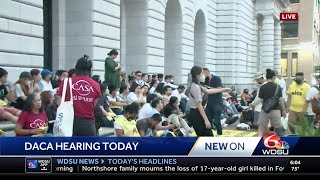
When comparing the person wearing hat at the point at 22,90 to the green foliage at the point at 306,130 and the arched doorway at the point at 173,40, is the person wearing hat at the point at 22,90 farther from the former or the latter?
the arched doorway at the point at 173,40

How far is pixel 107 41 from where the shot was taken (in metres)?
17.2

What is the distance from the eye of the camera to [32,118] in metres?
6.23

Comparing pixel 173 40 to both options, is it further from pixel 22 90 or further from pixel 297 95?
pixel 22 90

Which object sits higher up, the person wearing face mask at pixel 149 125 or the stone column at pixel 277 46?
the stone column at pixel 277 46

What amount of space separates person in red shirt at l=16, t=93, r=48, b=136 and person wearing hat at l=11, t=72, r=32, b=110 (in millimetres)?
2244

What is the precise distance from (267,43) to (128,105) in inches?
1556

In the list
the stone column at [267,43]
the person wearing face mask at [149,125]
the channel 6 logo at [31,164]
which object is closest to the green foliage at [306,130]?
the channel 6 logo at [31,164]

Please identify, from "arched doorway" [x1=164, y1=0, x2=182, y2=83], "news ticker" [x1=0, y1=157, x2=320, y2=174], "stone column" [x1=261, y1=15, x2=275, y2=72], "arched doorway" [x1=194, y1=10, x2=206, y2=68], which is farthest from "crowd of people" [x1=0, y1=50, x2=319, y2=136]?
"stone column" [x1=261, y1=15, x2=275, y2=72]

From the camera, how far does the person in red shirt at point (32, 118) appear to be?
5701mm

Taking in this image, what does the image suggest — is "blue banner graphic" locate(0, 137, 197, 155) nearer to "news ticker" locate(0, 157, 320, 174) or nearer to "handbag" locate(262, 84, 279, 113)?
"news ticker" locate(0, 157, 320, 174)

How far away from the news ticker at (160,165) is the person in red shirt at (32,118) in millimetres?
1210

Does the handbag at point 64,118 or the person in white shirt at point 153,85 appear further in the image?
the person in white shirt at point 153,85

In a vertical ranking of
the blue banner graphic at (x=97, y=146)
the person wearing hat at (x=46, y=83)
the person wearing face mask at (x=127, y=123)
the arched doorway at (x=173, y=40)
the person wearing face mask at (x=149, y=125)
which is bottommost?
the person wearing face mask at (x=149, y=125)

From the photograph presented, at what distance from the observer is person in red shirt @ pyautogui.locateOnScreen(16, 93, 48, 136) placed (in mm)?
5701
